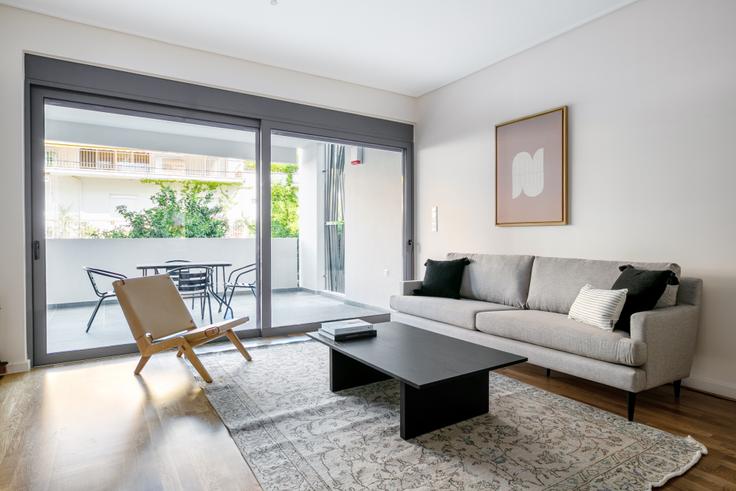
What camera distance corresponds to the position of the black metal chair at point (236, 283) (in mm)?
4383

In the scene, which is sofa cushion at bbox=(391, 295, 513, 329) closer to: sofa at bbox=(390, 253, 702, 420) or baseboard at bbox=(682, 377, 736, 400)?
sofa at bbox=(390, 253, 702, 420)

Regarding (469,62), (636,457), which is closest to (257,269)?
(469,62)

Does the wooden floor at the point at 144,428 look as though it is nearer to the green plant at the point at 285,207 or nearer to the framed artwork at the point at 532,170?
the framed artwork at the point at 532,170

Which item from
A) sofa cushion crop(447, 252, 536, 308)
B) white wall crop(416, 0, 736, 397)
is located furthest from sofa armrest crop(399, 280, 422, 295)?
white wall crop(416, 0, 736, 397)

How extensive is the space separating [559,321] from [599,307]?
0.28 metres

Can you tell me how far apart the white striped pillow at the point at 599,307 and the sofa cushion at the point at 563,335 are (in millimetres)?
52

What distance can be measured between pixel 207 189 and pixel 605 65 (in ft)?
12.2

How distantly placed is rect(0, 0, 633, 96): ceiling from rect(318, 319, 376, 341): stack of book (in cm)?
245

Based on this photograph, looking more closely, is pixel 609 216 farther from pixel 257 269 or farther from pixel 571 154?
pixel 257 269

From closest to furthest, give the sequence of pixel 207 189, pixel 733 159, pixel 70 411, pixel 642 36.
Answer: pixel 70 411, pixel 733 159, pixel 642 36, pixel 207 189

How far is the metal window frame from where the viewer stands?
3434 millimetres

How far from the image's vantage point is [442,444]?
2.10 m

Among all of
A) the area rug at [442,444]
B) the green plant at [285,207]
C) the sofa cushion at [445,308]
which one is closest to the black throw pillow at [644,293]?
the area rug at [442,444]

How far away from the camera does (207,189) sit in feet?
13.9
